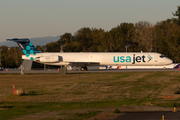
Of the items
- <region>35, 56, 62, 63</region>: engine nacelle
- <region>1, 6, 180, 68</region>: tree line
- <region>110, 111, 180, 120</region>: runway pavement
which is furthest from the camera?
<region>1, 6, 180, 68</region>: tree line

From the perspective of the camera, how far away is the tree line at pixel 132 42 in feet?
262

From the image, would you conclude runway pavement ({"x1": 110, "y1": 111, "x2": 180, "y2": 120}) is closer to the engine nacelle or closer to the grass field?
the grass field

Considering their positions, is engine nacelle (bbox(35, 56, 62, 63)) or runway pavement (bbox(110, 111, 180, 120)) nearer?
runway pavement (bbox(110, 111, 180, 120))

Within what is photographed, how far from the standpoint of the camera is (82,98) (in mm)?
21172

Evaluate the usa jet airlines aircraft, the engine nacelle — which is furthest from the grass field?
the usa jet airlines aircraft

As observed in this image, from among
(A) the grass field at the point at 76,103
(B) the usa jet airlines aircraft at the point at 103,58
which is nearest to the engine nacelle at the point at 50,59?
(B) the usa jet airlines aircraft at the point at 103,58

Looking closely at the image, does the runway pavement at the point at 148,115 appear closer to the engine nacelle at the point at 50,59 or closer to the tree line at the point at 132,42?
the engine nacelle at the point at 50,59

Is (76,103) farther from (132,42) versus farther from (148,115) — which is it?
(132,42)

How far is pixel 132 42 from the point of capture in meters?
103

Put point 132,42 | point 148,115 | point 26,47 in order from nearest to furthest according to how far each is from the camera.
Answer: point 148,115
point 26,47
point 132,42

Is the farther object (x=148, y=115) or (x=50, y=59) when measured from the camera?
(x=50, y=59)

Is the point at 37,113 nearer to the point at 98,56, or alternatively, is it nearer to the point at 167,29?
the point at 98,56

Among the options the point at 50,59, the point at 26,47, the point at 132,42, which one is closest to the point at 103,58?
the point at 50,59

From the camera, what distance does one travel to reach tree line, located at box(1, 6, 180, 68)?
79875 millimetres
